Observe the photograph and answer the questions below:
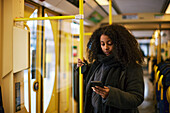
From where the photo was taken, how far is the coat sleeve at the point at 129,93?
1.47m

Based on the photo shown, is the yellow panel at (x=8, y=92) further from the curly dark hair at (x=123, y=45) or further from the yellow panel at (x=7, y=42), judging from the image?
the curly dark hair at (x=123, y=45)

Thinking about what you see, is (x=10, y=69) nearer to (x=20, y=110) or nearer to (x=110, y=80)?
(x=20, y=110)

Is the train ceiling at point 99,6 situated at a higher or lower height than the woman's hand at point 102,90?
higher

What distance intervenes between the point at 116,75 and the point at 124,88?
0.40 feet

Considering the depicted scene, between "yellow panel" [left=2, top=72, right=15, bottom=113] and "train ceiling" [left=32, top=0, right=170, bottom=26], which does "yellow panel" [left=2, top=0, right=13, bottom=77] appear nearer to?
"yellow panel" [left=2, top=72, right=15, bottom=113]

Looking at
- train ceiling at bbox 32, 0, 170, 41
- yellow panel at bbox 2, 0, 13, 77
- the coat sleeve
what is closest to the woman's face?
the coat sleeve

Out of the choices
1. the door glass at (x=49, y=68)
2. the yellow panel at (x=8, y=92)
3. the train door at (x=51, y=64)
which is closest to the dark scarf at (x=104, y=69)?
the train door at (x=51, y=64)

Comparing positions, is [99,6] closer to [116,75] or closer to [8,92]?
[116,75]

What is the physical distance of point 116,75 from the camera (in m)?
1.62

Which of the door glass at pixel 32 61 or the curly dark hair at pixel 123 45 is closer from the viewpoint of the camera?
the curly dark hair at pixel 123 45

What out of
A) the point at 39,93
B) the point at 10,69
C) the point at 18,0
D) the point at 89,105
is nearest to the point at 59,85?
the point at 39,93

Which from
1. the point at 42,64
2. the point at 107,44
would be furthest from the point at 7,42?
the point at 107,44

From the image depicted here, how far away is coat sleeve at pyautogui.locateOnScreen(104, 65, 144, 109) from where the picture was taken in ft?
4.82

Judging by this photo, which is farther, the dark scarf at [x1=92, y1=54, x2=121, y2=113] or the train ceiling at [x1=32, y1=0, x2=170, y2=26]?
the train ceiling at [x1=32, y1=0, x2=170, y2=26]
